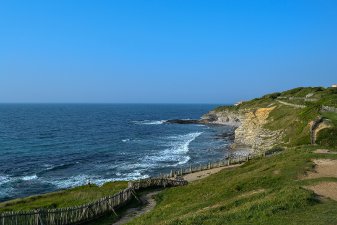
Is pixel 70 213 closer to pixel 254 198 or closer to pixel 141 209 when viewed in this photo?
pixel 141 209

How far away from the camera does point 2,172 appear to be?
56.9 metres

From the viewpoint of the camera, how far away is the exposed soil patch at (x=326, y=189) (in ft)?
71.1

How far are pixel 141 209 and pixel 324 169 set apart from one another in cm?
1431

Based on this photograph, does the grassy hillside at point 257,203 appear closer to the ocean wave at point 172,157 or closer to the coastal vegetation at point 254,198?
the coastal vegetation at point 254,198

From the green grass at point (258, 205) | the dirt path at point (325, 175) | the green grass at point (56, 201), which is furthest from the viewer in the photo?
the green grass at point (56, 201)

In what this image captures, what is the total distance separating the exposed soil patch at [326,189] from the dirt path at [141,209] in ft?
37.5

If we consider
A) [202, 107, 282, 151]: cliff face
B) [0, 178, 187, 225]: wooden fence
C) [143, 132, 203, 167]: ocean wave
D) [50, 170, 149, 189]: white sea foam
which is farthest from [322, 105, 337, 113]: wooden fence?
[0, 178, 187, 225]: wooden fence

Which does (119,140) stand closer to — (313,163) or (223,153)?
(223,153)

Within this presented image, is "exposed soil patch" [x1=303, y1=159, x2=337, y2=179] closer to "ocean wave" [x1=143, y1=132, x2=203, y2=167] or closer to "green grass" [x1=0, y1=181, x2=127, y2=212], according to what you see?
"green grass" [x1=0, y1=181, x2=127, y2=212]

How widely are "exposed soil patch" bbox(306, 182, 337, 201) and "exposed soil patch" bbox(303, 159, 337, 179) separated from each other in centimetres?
329

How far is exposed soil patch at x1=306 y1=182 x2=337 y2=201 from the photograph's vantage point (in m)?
21.7

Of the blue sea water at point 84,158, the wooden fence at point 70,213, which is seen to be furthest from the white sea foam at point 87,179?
the wooden fence at point 70,213

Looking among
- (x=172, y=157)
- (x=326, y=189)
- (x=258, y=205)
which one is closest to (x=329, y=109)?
(x=172, y=157)

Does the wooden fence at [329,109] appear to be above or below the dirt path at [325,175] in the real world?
above
